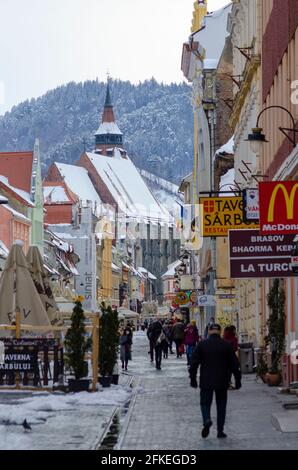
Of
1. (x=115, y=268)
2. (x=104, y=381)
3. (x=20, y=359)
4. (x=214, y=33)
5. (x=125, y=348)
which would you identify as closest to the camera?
(x=20, y=359)

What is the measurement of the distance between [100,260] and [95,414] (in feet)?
465

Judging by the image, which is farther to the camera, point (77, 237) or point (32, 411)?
point (77, 237)

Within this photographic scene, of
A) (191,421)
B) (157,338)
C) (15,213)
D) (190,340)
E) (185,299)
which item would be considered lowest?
(191,421)

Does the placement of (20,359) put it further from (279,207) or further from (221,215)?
(279,207)

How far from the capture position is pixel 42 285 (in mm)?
34250

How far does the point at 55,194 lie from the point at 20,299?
13246 cm

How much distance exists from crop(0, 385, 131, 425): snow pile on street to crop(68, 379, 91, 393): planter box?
34cm

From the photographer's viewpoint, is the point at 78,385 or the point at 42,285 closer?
the point at 78,385

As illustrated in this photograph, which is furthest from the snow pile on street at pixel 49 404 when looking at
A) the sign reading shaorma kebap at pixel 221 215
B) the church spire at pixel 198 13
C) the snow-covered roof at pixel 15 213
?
the church spire at pixel 198 13

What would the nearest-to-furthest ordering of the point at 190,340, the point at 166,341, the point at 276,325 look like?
1. the point at 276,325
2. the point at 190,340
3. the point at 166,341

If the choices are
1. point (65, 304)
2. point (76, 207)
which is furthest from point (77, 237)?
point (65, 304)

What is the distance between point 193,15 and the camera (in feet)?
312

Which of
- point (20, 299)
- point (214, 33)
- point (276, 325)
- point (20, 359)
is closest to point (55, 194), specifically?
point (214, 33)

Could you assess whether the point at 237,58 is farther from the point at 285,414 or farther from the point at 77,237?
the point at 77,237
